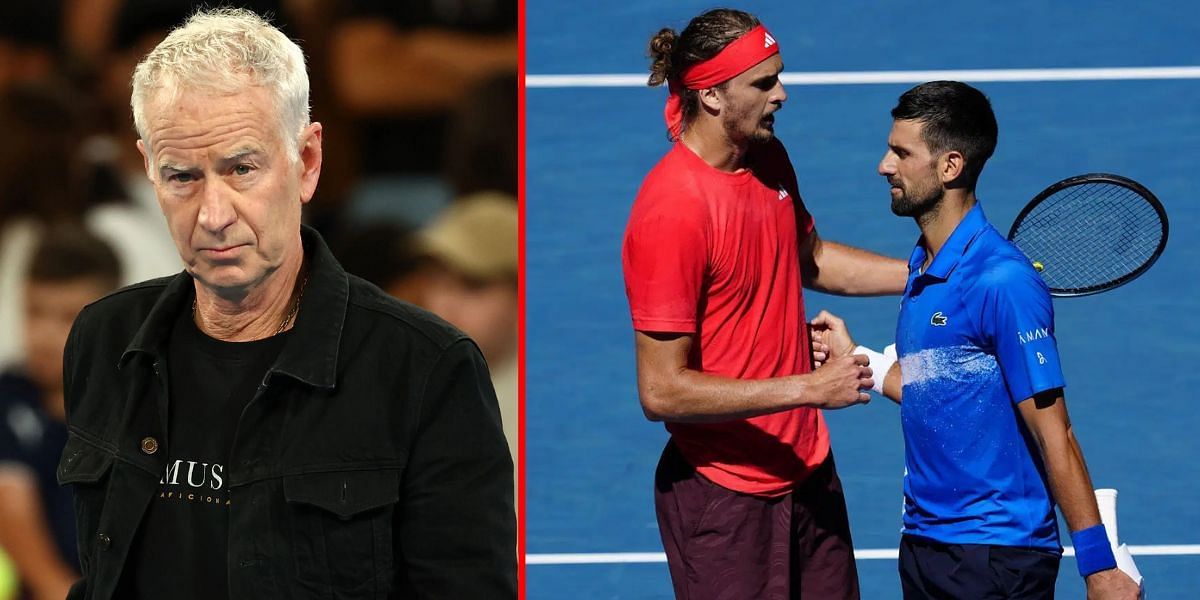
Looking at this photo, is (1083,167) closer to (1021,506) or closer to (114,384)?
(1021,506)

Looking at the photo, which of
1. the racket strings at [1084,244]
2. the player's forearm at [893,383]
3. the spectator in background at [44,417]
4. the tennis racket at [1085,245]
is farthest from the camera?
the spectator in background at [44,417]

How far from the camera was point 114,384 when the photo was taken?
8.50ft

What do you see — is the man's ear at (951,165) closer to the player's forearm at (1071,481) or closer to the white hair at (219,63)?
the player's forearm at (1071,481)

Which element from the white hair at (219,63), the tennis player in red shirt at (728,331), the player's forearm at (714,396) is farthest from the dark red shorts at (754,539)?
the white hair at (219,63)

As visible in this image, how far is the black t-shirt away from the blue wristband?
2.21 m

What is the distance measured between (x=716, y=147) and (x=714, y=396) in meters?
0.67

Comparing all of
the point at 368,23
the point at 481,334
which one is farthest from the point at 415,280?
the point at 368,23

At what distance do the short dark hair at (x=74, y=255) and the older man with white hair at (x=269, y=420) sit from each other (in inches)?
170

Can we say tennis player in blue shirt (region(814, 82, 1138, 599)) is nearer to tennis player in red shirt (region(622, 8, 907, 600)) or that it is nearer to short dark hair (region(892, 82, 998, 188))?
short dark hair (region(892, 82, 998, 188))

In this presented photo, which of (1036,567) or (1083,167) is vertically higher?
(1083,167)

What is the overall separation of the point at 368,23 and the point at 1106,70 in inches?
126

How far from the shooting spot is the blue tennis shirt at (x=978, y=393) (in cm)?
401

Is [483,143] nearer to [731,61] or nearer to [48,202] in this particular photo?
[48,202]

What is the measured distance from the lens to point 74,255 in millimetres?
6742
